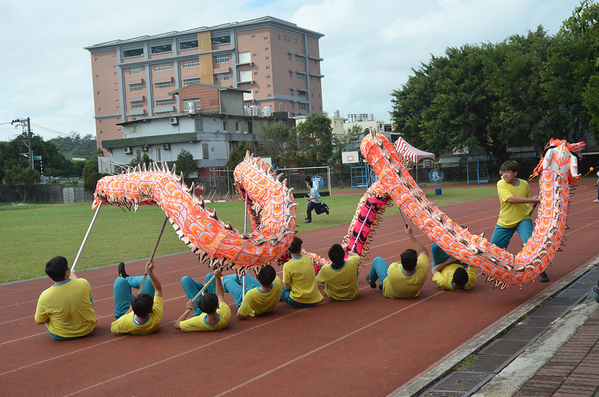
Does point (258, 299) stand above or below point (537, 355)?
above

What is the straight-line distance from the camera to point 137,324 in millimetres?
6625

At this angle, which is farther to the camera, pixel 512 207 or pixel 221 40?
pixel 221 40

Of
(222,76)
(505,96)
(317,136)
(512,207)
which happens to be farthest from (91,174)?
(512,207)

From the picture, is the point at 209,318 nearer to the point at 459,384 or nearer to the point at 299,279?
the point at 299,279

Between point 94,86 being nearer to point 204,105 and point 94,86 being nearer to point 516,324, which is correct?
point 204,105

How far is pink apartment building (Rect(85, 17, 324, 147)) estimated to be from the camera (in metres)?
80.4

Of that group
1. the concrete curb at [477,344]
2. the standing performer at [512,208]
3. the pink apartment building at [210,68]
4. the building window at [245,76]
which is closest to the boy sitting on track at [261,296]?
the concrete curb at [477,344]

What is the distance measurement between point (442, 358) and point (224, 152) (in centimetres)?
5431

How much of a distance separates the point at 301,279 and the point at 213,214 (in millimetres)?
2005

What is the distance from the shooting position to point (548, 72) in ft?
128

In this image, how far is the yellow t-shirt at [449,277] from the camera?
819 centimetres

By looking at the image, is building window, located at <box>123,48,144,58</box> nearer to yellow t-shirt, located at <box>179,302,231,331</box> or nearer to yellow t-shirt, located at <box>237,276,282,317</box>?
yellow t-shirt, located at <box>237,276,282,317</box>

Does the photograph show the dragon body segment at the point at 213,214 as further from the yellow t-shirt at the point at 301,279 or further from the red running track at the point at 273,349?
the red running track at the point at 273,349

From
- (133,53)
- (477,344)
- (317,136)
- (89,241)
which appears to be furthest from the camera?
(133,53)
